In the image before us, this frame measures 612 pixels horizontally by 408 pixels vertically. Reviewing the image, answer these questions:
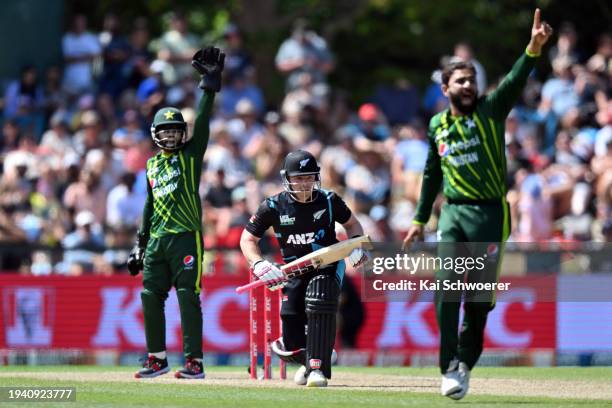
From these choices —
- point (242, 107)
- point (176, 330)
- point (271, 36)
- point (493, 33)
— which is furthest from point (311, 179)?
point (493, 33)

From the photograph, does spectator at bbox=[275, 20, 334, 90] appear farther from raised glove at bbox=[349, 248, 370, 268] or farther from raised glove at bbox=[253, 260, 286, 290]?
raised glove at bbox=[349, 248, 370, 268]

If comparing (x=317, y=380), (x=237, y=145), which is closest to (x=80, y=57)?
(x=237, y=145)

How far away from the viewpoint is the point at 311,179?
39.2 ft

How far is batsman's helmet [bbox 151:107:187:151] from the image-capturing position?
12.7 meters

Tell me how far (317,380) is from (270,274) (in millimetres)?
952

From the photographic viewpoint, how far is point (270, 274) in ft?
Result: 38.5

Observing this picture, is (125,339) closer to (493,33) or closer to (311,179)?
(311,179)

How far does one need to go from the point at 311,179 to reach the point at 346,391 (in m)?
1.79

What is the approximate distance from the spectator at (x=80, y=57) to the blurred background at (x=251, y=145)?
3 centimetres

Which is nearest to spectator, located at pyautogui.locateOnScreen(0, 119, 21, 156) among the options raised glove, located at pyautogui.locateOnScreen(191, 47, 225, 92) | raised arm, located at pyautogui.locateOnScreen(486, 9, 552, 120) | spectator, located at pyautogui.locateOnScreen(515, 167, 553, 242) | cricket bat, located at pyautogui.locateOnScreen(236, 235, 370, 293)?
spectator, located at pyautogui.locateOnScreen(515, 167, 553, 242)

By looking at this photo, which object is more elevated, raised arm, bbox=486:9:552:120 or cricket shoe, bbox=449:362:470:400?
raised arm, bbox=486:9:552:120

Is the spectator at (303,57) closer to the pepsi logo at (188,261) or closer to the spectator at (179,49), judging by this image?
the spectator at (179,49)

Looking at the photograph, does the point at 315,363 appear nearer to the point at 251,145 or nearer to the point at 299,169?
the point at 299,169

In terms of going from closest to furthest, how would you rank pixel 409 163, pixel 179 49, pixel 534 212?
pixel 534 212 → pixel 409 163 → pixel 179 49
